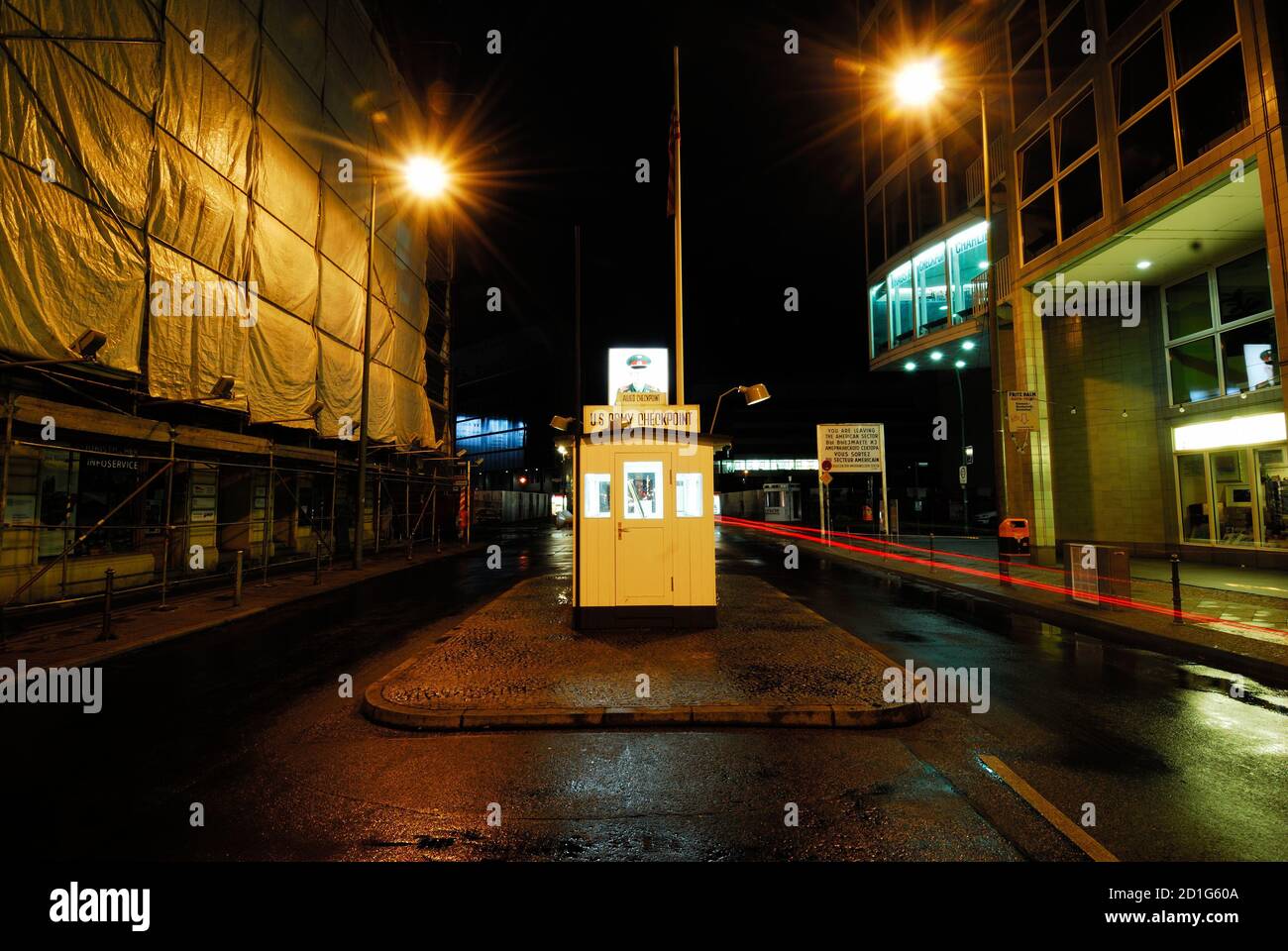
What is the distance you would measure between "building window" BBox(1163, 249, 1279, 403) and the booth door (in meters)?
15.9

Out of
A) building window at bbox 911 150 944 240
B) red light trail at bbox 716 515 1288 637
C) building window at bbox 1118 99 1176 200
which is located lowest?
red light trail at bbox 716 515 1288 637

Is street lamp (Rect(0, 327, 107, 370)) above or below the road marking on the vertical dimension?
above

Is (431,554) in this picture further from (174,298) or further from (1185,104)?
(1185,104)

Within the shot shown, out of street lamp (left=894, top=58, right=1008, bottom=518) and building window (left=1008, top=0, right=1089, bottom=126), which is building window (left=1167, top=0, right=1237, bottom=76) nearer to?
building window (left=1008, top=0, right=1089, bottom=126)

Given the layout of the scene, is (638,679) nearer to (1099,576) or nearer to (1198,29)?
(1099,576)

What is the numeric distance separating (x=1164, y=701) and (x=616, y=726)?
18.2 feet

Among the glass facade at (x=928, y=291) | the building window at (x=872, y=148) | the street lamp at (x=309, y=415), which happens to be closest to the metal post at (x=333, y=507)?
the street lamp at (x=309, y=415)

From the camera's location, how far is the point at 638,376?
8992 mm

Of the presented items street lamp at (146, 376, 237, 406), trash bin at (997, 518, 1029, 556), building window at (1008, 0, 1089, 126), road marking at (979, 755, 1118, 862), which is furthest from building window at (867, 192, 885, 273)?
road marking at (979, 755, 1118, 862)

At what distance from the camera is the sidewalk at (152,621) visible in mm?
7574

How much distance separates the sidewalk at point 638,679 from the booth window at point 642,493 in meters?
1.72

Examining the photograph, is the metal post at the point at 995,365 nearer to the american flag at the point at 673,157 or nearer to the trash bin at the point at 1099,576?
the trash bin at the point at 1099,576

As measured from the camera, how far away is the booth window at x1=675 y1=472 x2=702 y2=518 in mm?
8195
